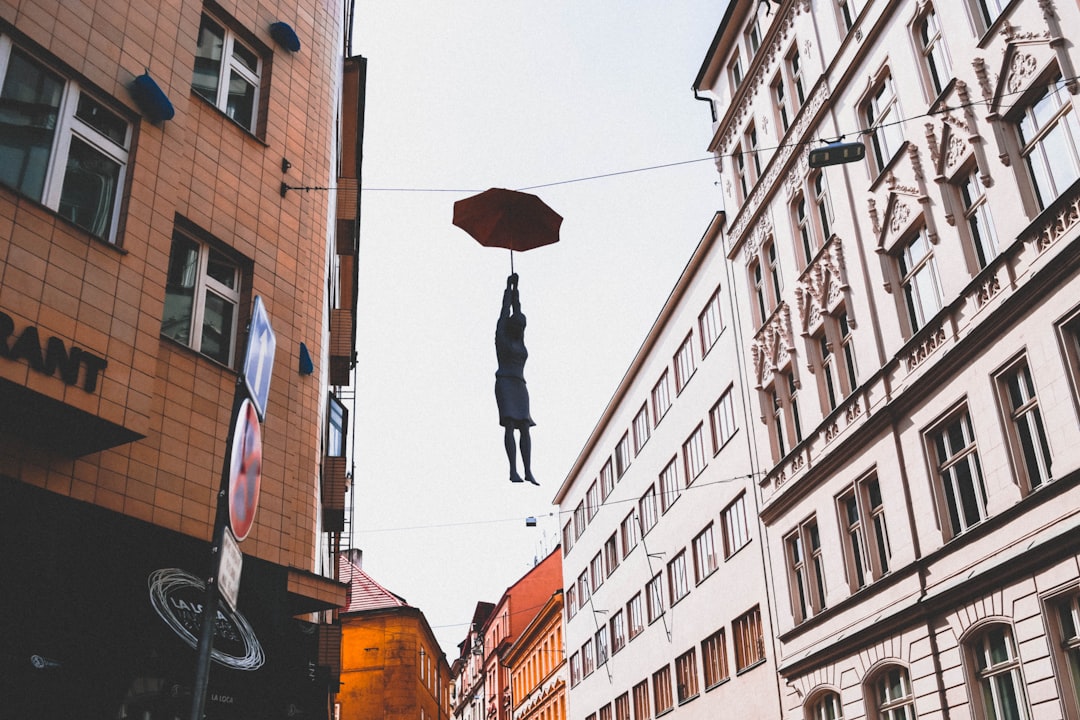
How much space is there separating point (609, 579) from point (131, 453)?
1374 inches

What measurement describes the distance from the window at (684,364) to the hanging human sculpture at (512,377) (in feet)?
68.1

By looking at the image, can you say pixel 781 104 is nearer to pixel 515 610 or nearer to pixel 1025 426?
pixel 1025 426

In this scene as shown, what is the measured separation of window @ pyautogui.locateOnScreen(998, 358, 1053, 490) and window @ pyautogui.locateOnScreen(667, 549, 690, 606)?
1743 centimetres

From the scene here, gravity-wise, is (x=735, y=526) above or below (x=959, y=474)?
above

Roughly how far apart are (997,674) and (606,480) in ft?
99.3

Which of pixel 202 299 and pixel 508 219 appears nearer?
pixel 202 299

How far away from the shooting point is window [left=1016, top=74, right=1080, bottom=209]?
14.7m

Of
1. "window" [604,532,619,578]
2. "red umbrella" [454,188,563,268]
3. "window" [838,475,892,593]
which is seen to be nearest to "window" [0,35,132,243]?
"red umbrella" [454,188,563,268]

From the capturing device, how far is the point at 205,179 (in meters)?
12.3

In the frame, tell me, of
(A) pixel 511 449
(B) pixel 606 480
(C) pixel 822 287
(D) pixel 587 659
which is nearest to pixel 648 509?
(B) pixel 606 480

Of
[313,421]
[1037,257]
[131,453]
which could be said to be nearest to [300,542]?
[313,421]

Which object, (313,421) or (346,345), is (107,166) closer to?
(313,421)

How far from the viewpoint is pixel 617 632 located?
133ft

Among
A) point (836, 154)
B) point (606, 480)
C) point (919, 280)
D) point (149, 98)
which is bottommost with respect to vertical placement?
point (149, 98)
